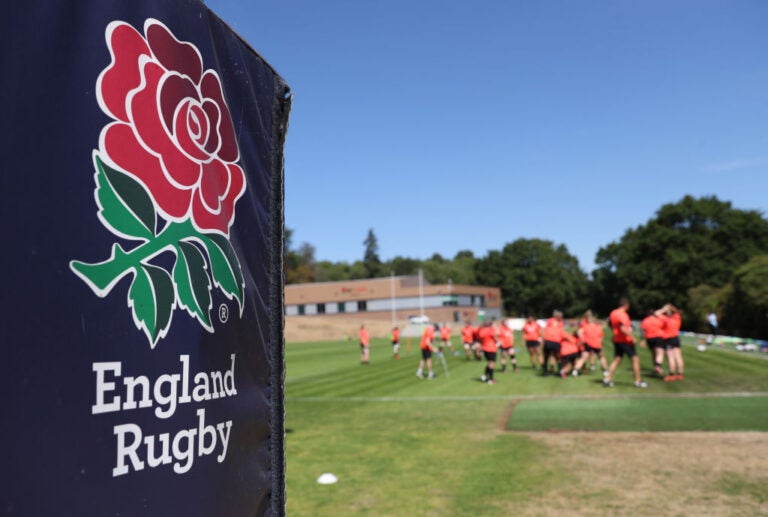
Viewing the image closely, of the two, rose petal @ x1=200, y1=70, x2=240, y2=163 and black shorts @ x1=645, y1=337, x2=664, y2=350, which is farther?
black shorts @ x1=645, y1=337, x2=664, y2=350

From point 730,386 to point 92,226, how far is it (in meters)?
16.7

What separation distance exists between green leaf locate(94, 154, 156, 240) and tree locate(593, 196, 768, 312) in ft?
236

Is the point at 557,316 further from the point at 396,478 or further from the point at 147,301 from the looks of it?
the point at 147,301

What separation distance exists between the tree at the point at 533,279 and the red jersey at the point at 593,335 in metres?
95.1

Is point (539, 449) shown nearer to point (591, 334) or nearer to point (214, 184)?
point (214, 184)

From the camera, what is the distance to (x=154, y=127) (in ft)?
5.33

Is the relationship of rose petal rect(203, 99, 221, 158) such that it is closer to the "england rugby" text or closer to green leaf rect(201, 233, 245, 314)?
green leaf rect(201, 233, 245, 314)

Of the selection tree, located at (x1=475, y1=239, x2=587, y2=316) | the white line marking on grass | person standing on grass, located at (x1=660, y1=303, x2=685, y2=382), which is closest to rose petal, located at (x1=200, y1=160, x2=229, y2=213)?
the white line marking on grass

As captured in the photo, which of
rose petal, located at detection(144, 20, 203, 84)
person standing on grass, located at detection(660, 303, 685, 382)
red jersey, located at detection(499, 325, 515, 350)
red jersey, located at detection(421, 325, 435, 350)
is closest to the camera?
rose petal, located at detection(144, 20, 203, 84)

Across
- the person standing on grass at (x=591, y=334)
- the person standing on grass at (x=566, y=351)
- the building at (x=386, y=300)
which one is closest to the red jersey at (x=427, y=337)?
the person standing on grass at (x=566, y=351)

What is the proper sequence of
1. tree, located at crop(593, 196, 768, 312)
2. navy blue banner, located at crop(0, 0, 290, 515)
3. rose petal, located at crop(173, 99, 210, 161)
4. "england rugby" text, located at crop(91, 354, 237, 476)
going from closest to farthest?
navy blue banner, located at crop(0, 0, 290, 515) < "england rugby" text, located at crop(91, 354, 237, 476) < rose petal, located at crop(173, 99, 210, 161) < tree, located at crop(593, 196, 768, 312)

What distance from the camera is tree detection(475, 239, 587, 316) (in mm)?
111375

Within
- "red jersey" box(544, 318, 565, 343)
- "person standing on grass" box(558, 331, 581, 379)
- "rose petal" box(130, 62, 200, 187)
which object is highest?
"rose petal" box(130, 62, 200, 187)

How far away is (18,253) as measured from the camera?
1.19 meters
